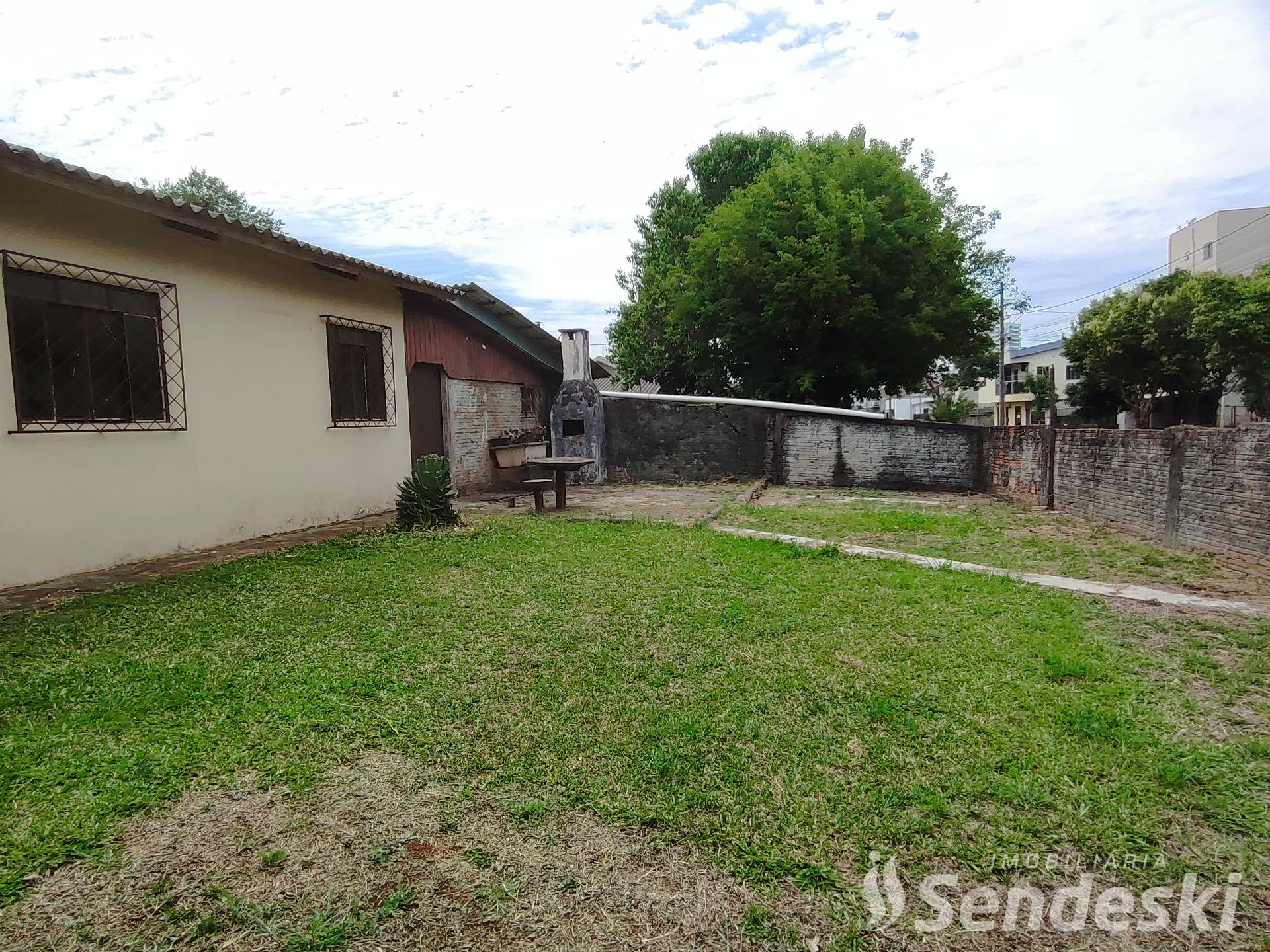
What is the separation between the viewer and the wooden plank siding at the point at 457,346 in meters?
9.55

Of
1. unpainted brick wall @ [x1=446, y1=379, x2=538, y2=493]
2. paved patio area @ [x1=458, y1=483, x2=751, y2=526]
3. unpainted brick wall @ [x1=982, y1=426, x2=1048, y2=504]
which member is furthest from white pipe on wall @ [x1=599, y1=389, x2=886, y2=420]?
unpainted brick wall @ [x1=446, y1=379, x2=538, y2=493]

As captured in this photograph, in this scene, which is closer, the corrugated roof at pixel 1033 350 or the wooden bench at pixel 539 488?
the wooden bench at pixel 539 488

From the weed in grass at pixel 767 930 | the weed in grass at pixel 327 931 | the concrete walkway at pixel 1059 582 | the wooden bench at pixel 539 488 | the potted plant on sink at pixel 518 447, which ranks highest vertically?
the potted plant on sink at pixel 518 447

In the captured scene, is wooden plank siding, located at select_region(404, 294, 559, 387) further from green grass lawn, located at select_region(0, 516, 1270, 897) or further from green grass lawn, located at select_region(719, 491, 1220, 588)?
green grass lawn, located at select_region(0, 516, 1270, 897)

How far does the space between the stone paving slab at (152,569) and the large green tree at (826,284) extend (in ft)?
40.5

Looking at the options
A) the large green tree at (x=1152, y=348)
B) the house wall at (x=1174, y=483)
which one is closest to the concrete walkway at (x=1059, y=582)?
the house wall at (x=1174, y=483)

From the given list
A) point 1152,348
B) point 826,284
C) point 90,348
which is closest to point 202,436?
point 90,348

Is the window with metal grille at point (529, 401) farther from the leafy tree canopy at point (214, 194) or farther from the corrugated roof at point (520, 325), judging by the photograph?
the leafy tree canopy at point (214, 194)

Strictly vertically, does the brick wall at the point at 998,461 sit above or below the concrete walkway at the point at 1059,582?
above

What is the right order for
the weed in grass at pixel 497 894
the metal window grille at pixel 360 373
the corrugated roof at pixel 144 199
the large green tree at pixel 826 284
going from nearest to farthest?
the weed in grass at pixel 497 894
the corrugated roof at pixel 144 199
the metal window grille at pixel 360 373
the large green tree at pixel 826 284

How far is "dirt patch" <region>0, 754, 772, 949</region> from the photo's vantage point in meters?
1.69

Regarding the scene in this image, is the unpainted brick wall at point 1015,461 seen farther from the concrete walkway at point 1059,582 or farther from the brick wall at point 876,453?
the concrete walkway at point 1059,582

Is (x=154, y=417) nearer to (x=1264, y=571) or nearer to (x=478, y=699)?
(x=478, y=699)

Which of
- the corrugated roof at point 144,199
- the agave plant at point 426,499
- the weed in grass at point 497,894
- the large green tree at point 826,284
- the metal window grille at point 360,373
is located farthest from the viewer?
the large green tree at point 826,284
